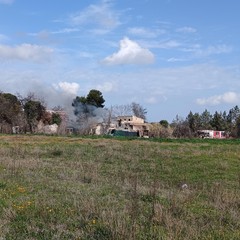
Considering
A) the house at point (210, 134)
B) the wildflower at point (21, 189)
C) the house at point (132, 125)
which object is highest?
the house at point (132, 125)

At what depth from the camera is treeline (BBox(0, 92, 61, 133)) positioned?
65250 mm

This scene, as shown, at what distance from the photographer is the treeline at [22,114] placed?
2569 inches

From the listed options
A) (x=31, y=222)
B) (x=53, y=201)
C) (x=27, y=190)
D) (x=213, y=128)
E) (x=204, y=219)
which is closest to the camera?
(x=31, y=222)

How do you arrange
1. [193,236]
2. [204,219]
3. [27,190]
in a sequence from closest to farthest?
[193,236] < [204,219] < [27,190]

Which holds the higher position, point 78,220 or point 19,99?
point 19,99

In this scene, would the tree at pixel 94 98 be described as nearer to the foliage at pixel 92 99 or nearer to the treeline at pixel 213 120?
the foliage at pixel 92 99

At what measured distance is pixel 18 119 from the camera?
217ft

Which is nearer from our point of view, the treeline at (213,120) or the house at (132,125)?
the house at (132,125)

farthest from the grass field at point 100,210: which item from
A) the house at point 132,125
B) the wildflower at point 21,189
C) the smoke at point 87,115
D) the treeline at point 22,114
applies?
the house at point 132,125

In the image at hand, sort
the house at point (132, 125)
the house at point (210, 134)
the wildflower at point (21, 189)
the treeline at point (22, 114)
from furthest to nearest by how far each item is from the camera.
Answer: the house at point (210, 134), the house at point (132, 125), the treeline at point (22, 114), the wildflower at point (21, 189)

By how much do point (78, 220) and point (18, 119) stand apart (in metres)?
60.8

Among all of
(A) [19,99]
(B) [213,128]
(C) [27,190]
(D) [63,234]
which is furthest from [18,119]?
(D) [63,234]

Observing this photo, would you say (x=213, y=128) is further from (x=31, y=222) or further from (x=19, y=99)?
(x=31, y=222)

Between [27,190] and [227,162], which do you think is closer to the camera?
[27,190]
